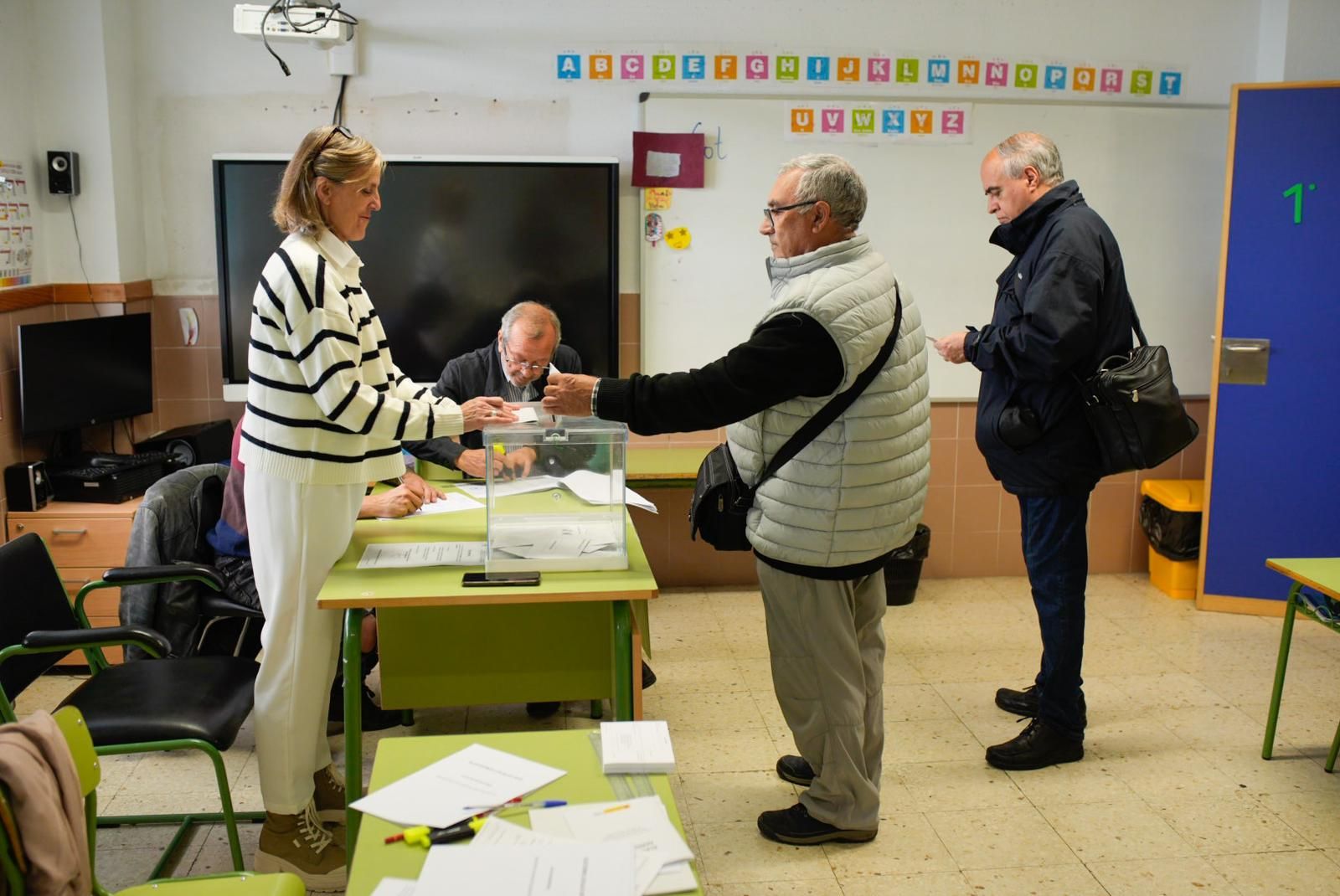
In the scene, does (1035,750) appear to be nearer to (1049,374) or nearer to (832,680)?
(832,680)

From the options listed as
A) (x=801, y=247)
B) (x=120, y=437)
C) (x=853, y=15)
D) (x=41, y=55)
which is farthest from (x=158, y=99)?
(x=801, y=247)

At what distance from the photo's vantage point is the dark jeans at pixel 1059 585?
338 centimetres

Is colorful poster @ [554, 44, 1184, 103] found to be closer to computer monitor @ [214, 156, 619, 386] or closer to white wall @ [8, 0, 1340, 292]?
white wall @ [8, 0, 1340, 292]

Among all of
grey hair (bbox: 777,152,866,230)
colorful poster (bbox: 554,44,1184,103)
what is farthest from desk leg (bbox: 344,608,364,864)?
colorful poster (bbox: 554,44,1184,103)

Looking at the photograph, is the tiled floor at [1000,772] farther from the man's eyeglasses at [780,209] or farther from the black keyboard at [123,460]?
the man's eyeglasses at [780,209]

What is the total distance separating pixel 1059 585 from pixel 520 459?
1.63 m

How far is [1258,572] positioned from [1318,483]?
420mm

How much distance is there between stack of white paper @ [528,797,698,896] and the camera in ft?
5.14

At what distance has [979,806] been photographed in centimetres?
326

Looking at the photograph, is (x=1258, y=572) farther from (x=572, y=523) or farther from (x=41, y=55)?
(x=41, y=55)

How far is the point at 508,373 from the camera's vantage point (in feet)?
12.8

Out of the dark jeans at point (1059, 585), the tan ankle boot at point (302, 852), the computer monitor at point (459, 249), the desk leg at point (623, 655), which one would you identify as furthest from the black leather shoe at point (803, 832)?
the computer monitor at point (459, 249)

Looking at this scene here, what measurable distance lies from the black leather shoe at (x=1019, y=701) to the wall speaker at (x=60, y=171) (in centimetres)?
372

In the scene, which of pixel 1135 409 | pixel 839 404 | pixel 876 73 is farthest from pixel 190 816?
pixel 876 73
